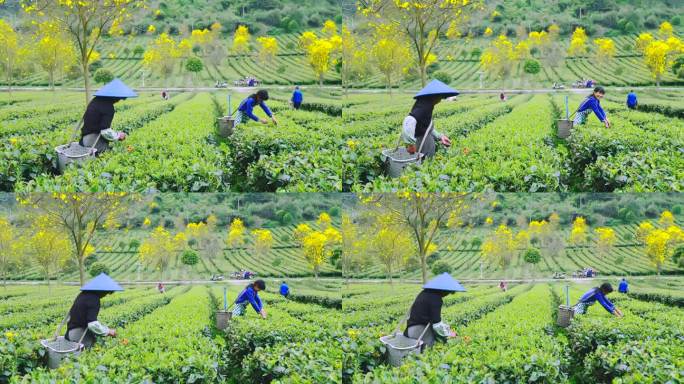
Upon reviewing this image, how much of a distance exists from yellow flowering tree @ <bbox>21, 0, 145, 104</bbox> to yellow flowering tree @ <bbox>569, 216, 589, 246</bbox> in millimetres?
5652

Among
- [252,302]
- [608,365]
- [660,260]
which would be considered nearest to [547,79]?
[660,260]

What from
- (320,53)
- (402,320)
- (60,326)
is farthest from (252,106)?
(60,326)

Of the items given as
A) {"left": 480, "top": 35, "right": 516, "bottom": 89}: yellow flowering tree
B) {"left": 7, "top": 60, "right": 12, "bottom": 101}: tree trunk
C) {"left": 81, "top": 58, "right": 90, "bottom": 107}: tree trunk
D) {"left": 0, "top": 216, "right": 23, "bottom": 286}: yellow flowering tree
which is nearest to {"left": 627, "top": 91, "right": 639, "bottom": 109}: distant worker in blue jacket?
{"left": 480, "top": 35, "right": 516, "bottom": 89}: yellow flowering tree

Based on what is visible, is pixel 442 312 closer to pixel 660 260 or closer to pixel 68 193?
pixel 660 260

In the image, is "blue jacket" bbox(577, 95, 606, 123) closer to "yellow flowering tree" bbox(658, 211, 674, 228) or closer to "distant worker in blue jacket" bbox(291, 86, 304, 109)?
"yellow flowering tree" bbox(658, 211, 674, 228)

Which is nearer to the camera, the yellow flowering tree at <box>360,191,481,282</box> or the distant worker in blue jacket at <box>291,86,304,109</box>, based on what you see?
the yellow flowering tree at <box>360,191,481,282</box>

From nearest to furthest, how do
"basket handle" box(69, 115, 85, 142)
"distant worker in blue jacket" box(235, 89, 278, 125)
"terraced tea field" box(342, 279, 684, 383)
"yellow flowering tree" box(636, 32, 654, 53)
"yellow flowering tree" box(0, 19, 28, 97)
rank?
A: "terraced tea field" box(342, 279, 684, 383)
"basket handle" box(69, 115, 85, 142)
"yellow flowering tree" box(0, 19, 28, 97)
"distant worker in blue jacket" box(235, 89, 278, 125)
"yellow flowering tree" box(636, 32, 654, 53)

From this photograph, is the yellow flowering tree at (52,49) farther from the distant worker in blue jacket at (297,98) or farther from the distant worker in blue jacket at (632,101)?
the distant worker in blue jacket at (632,101)

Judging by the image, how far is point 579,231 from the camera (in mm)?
10156

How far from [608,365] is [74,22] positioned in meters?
6.83

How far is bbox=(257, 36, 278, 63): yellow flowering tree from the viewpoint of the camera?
32.9 ft

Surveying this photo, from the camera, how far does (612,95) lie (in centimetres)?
1019

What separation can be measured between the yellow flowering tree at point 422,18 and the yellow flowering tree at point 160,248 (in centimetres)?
343

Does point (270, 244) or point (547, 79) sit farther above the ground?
point (547, 79)
